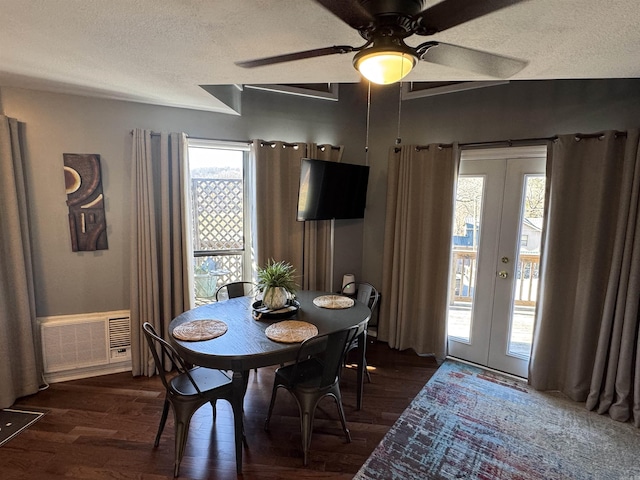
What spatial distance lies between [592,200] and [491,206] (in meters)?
0.76

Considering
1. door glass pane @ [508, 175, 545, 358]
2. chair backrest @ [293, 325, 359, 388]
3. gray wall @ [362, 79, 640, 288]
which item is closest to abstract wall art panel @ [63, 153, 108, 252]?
chair backrest @ [293, 325, 359, 388]

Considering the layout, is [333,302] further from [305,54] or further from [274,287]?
[305,54]

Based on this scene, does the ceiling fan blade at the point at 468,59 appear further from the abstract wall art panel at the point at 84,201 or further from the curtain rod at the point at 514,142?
the abstract wall art panel at the point at 84,201

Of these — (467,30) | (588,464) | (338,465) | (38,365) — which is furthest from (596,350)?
(38,365)

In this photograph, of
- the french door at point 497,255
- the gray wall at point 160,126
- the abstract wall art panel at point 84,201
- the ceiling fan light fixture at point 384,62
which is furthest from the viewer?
the french door at point 497,255

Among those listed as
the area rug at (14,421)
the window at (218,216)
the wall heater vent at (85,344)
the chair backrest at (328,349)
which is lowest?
the area rug at (14,421)

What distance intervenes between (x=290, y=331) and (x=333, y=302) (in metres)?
0.71

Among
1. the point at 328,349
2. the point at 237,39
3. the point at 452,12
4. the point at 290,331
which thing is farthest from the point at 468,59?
the point at 290,331

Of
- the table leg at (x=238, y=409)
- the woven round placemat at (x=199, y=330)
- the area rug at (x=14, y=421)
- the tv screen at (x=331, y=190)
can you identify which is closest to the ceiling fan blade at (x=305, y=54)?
the tv screen at (x=331, y=190)

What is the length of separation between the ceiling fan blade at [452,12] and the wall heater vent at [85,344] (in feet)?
10.7

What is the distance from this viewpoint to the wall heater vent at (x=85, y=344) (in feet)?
9.46

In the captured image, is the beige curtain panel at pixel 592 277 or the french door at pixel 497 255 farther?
the french door at pixel 497 255

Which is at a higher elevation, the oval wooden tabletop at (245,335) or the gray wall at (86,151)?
the gray wall at (86,151)

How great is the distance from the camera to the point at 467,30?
1.58 metres
